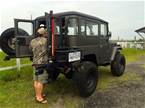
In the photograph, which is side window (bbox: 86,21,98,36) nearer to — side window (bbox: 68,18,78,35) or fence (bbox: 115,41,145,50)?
side window (bbox: 68,18,78,35)

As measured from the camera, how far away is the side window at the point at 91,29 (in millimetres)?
8984

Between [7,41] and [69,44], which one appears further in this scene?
[7,41]

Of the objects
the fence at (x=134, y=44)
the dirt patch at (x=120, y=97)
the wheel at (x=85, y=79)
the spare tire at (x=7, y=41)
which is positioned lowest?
the dirt patch at (x=120, y=97)

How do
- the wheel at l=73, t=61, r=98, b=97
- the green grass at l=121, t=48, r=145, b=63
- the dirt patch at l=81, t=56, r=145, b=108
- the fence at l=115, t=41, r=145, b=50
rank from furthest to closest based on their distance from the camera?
1. the fence at l=115, t=41, r=145, b=50
2. the green grass at l=121, t=48, r=145, b=63
3. the wheel at l=73, t=61, r=98, b=97
4. the dirt patch at l=81, t=56, r=145, b=108

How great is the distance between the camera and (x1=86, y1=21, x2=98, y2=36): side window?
354 inches

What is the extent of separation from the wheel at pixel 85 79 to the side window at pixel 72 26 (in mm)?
917

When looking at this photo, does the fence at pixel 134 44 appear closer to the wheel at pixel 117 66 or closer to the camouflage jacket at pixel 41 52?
the wheel at pixel 117 66

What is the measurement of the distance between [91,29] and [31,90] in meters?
2.70

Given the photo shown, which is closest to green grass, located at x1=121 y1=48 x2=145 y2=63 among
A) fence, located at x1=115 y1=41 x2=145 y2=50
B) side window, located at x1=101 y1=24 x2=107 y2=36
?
fence, located at x1=115 y1=41 x2=145 y2=50

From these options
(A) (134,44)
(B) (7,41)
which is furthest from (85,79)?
(A) (134,44)

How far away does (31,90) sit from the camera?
8.65m

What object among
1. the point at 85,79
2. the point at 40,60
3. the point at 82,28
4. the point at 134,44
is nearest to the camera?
the point at 40,60

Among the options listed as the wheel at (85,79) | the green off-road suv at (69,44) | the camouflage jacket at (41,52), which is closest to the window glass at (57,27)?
the green off-road suv at (69,44)

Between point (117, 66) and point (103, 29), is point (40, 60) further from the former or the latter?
point (117, 66)
